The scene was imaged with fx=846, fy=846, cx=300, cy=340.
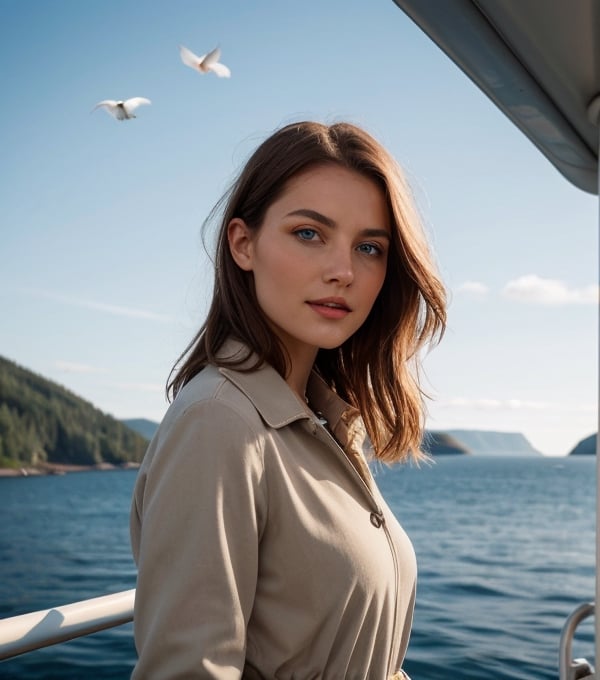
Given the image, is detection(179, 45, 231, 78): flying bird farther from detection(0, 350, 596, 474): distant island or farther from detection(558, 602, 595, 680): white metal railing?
detection(0, 350, 596, 474): distant island

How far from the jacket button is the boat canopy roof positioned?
0.82 metres

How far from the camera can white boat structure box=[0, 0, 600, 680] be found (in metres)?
1.38

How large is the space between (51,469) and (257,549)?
64785 mm

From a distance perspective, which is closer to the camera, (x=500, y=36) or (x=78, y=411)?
(x=500, y=36)

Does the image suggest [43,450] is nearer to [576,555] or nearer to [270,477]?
[576,555]

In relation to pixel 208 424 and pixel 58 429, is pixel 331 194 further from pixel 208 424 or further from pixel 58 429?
pixel 58 429

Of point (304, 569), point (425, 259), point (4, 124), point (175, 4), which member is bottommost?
point (304, 569)

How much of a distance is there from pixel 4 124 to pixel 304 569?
97.5 m

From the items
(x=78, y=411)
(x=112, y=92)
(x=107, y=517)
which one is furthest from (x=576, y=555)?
(x=112, y=92)

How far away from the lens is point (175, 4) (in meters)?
80.8

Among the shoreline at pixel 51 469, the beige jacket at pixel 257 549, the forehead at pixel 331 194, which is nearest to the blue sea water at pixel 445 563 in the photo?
the beige jacket at pixel 257 549

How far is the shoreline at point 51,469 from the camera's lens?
191ft

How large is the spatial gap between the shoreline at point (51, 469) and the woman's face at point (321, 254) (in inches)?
2172

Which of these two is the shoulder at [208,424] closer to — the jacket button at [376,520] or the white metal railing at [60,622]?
the jacket button at [376,520]
